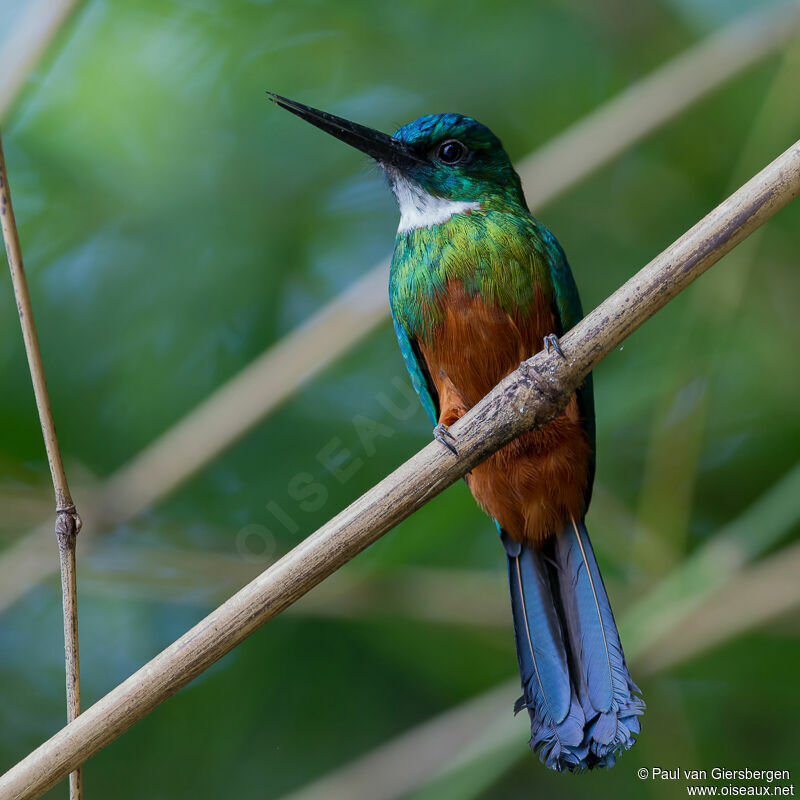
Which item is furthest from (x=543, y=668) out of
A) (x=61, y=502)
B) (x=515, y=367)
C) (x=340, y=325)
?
(x=61, y=502)

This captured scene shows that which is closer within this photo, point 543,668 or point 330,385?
point 543,668

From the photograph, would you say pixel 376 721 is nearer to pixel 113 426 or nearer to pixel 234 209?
pixel 113 426

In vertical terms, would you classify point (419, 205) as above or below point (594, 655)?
above

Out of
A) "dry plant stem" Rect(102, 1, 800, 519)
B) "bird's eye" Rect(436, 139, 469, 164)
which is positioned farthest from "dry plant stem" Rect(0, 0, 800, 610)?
"bird's eye" Rect(436, 139, 469, 164)

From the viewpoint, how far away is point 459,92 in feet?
10.7

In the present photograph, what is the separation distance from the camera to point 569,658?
2.13 m

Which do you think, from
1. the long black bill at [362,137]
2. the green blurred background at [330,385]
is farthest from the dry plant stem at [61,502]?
the green blurred background at [330,385]

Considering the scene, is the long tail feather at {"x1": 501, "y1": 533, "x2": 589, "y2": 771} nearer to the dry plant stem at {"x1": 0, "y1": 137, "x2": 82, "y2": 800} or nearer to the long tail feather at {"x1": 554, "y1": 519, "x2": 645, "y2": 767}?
the long tail feather at {"x1": 554, "y1": 519, "x2": 645, "y2": 767}

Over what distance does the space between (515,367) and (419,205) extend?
1.76ft

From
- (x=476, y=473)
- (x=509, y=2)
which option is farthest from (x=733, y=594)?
(x=509, y=2)

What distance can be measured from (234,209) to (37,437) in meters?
0.96

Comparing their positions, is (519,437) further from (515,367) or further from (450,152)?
(450,152)

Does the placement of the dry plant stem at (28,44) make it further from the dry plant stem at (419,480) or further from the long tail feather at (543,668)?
the long tail feather at (543,668)

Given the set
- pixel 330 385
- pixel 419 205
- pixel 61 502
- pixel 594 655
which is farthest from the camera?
pixel 330 385
